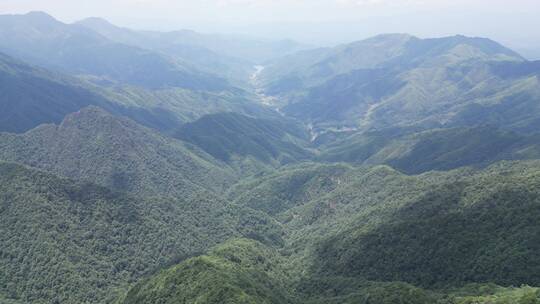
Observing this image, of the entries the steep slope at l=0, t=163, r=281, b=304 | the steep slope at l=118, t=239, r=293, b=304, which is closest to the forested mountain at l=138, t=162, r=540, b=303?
the steep slope at l=118, t=239, r=293, b=304

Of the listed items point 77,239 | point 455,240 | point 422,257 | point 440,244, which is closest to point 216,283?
point 422,257

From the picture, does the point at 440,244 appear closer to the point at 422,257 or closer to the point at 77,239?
the point at 422,257

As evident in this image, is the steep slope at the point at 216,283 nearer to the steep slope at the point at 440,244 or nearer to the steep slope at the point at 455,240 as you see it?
the steep slope at the point at 440,244

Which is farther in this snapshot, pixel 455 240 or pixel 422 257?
pixel 422 257

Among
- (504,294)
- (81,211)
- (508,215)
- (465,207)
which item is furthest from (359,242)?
(81,211)

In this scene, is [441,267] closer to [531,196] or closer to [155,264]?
[531,196]

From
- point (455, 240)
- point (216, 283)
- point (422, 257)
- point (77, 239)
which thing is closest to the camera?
point (216, 283)

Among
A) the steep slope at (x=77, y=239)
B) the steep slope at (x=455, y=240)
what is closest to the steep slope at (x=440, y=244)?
the steep slope at (x=455, y=240)

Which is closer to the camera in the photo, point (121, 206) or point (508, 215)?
point (508, 215)
